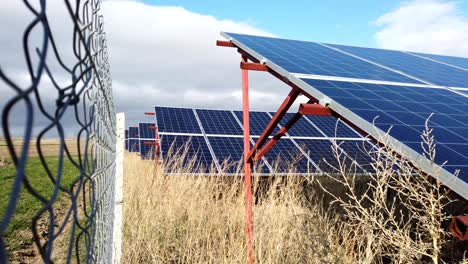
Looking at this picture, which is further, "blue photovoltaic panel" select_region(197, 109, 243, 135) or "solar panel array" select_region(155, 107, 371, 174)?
"blue photovoltaic panel" select_region(197, 109, 243, 135)

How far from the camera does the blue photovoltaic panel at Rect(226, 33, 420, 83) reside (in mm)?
4668

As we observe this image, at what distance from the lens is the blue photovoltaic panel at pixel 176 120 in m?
9.39

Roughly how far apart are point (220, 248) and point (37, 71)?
4001 millimetres

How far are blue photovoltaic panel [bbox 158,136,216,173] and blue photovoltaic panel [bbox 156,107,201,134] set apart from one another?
0.46 metres

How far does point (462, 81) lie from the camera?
5.86 meters

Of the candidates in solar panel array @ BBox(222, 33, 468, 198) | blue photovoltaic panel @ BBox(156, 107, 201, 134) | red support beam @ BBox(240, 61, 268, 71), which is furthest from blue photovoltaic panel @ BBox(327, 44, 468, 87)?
blue photovoltaic panel @ BBox(156, 107, 201, 134)

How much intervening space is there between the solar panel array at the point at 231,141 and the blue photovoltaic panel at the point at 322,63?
46.4 inches

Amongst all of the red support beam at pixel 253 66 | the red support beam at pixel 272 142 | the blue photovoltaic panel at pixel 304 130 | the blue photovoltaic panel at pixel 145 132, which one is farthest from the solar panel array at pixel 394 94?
the blue photovoltaic panel at pixel 145 132

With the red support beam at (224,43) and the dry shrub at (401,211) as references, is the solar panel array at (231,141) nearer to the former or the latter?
the red support beam at (224,43)

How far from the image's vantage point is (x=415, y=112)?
3.89 metres

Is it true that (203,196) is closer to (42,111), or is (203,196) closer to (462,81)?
(462,81)

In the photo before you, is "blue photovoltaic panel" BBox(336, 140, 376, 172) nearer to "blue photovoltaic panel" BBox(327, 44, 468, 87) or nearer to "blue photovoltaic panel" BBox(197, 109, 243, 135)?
"blue photovoltaic panel" BBox(327, 44, 468, 87)

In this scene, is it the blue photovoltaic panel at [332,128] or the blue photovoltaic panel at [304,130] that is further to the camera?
the blue photovoltaic panel at [332,128]

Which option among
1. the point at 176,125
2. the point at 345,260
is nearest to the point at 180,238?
the point at 345,260
